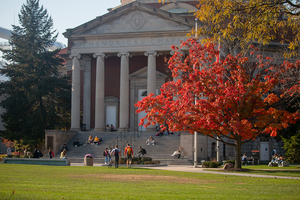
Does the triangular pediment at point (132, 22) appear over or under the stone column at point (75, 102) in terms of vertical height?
over

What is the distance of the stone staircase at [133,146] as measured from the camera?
3428 cm

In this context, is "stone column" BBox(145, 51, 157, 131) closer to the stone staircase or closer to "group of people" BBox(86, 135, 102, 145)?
the stone staircase

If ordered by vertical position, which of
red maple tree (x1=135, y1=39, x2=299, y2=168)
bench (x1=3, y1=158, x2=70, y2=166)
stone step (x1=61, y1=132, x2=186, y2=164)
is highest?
red maple tree (x1=135, y1=39, x2=299, y2=168)

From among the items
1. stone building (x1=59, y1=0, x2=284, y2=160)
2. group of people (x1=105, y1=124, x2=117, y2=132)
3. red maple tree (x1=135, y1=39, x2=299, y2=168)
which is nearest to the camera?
red maple tree (x1=135, y1=39, x2=299, y2=168)

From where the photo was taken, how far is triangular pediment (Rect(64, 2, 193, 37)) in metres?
41.5

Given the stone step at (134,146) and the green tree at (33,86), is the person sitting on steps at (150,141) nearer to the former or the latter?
the stone step at (134,146)

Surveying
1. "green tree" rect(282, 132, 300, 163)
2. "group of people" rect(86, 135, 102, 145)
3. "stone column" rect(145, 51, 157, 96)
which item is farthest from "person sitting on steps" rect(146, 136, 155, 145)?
"green tree" rect(282, 132, 300, 163)

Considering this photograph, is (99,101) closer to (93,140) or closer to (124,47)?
(93,140)

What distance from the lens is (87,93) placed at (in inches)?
1831

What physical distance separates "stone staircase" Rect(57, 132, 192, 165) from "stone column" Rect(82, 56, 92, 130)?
410cm

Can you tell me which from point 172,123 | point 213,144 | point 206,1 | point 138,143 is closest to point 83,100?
point 138,143

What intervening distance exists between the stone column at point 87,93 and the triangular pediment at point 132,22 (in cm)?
454

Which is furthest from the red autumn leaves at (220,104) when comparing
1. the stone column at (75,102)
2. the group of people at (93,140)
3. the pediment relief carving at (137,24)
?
the stone column at (75,102)

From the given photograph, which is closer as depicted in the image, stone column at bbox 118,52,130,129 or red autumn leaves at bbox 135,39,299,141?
red autumn leaves at bbox 135,39,299,141
